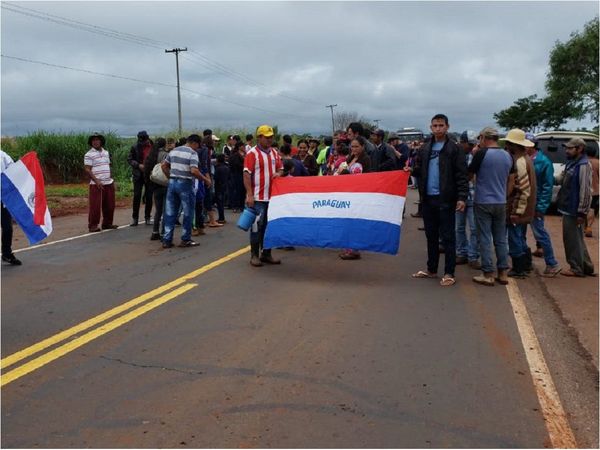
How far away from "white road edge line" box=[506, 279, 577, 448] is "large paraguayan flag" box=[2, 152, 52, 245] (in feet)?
14.8

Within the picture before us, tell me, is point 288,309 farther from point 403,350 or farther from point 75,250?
point 75,250

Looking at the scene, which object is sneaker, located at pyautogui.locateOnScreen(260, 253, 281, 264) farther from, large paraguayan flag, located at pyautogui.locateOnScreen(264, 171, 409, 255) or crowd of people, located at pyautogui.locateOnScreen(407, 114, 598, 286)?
crowd of people, located at pyautogui.locateOnScreen(407, 114, 598, 286)

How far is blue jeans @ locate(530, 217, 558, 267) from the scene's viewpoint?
7902 millimetres

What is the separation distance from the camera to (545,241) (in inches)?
314

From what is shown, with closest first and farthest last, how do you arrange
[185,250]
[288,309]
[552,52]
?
[288,309] → [185,250] → [552,52]

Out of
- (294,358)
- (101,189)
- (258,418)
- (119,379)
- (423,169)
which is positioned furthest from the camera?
(101,189)

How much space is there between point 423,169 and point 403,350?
319 centimetres

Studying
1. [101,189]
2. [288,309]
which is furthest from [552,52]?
[288,309]

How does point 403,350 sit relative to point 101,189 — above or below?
below

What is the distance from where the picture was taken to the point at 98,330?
538cm

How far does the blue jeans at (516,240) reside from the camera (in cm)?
768

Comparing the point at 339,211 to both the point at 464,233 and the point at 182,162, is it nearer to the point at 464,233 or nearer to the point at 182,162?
the point at 464,233

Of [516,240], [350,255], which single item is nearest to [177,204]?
[350,255]

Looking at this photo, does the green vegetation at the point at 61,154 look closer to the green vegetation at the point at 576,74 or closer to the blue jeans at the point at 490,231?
the blue jeans at the point at 490,231
